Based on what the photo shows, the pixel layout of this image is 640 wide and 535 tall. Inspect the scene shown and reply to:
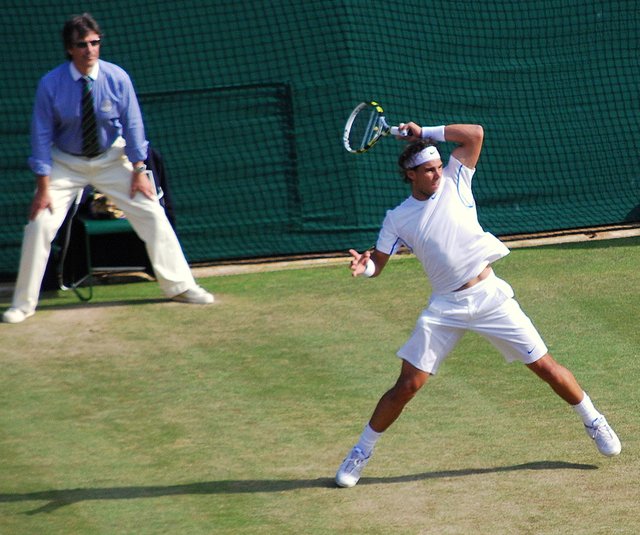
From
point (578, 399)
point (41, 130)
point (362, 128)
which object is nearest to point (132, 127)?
point (41, 130)

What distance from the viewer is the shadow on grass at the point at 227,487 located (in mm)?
6355

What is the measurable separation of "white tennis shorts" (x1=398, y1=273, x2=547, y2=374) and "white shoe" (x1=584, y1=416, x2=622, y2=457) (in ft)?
1.57

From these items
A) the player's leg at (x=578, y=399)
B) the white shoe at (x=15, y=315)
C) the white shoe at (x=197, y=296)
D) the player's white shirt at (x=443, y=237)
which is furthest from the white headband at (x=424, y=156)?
the white shoe at (x=15, y=315)

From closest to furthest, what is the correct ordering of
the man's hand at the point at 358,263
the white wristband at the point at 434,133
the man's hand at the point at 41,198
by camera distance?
the man's hand at the point at 358,263
the white wristband at the point at 434,133
the man's hand at the point at 41,198

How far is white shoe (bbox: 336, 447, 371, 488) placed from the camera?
6336 mm

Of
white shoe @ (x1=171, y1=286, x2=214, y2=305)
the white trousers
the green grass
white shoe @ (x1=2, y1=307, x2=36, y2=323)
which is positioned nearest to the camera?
the green grass

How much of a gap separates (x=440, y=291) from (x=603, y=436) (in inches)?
44.1

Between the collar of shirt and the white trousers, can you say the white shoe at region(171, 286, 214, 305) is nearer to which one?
the white trousers

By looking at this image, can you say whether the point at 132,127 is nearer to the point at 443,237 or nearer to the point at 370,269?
the point at 370,269

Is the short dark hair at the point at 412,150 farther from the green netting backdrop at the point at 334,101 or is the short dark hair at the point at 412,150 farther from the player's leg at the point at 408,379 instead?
the green netting backdrop at the point at 334,101

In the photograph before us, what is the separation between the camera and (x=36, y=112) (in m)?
9.30

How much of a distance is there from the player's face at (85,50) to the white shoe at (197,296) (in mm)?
1948

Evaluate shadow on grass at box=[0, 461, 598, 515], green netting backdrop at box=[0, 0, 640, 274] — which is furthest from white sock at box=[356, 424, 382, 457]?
green netting backdrop at box=[0, 0, 640, 274]

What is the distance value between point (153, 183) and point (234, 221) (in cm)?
174
